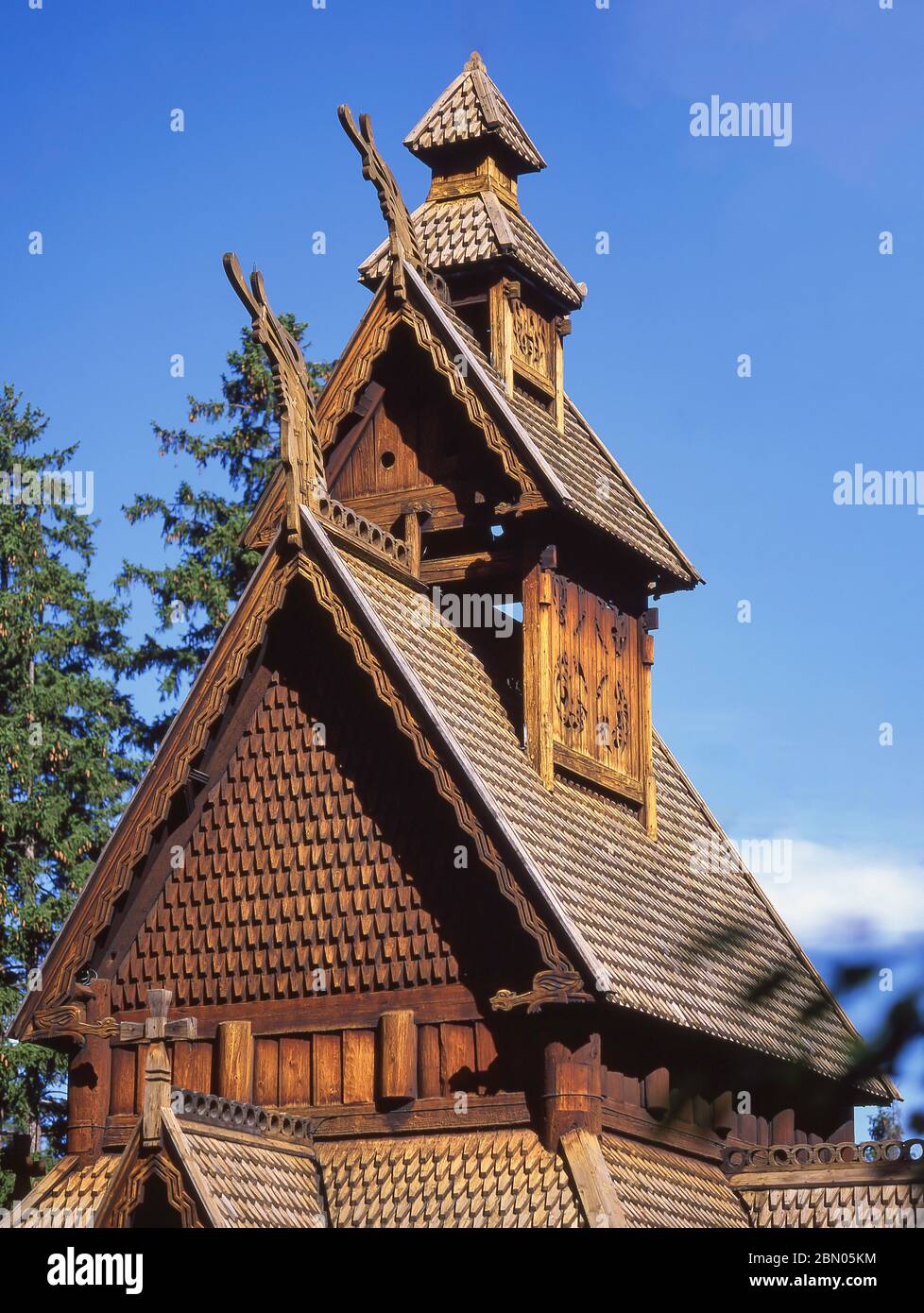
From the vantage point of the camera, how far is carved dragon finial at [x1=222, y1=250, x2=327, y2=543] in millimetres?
16938

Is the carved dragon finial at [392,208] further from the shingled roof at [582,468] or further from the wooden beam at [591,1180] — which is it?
the wooden beam at [591,1180]

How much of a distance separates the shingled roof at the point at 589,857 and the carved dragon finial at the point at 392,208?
3.55 metres

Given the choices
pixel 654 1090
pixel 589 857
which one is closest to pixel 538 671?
pixel 589 857

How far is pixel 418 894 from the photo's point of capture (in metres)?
16.0

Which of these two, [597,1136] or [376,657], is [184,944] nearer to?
[376,657]

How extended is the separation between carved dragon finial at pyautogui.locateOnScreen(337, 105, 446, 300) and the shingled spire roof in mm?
2299

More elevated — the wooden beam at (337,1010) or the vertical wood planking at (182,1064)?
the wooden beam at (337,1010)

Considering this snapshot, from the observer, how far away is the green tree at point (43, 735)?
104 ft

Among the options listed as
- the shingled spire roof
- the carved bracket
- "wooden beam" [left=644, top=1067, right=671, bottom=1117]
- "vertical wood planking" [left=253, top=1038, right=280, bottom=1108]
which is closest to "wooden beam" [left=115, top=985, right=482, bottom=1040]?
"vertical wood planking" [left=253, top=1038, right=280, bottom=1108]

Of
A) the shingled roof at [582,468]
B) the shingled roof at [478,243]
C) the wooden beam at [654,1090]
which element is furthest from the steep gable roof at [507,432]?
the wooden beam at [654,1090]

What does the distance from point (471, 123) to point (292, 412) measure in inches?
257

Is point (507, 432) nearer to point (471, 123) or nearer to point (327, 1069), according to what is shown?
point (471, 123)

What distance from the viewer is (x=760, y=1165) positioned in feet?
58.3
